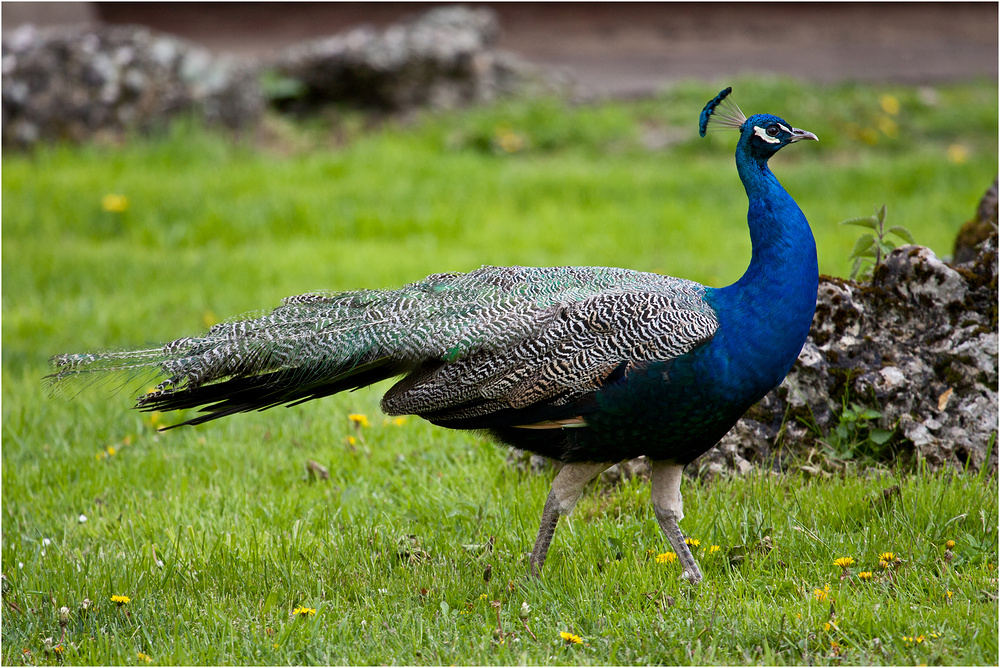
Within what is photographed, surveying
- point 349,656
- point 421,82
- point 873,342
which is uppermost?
point 421,82

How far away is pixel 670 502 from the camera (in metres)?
3.19

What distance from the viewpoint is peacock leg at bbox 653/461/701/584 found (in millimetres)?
3172

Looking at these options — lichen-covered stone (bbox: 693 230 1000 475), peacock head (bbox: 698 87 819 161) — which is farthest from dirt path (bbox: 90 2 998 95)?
peacock head (bbox: 698 87 819 161)

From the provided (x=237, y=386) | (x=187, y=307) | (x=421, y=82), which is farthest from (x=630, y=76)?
(x=237, y=386)

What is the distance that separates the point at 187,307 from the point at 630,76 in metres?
7.53

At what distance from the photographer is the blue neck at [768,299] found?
2.92 metres

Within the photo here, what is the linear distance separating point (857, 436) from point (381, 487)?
1.90 meters

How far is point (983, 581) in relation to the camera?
9.68 ft

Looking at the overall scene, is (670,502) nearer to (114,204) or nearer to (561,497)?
(561,497)

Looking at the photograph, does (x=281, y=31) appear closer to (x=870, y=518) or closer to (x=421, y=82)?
(x=421, y=82)

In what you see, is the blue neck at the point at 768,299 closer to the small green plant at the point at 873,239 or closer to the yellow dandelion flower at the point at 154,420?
the small green plant at the point at 873,239

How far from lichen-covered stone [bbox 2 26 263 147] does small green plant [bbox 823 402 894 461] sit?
23.0 ft

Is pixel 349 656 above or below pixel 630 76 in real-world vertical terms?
below

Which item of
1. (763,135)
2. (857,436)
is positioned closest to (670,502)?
(857,436)
